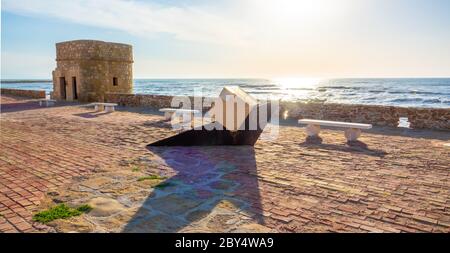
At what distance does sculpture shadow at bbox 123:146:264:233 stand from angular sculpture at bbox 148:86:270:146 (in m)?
0.72

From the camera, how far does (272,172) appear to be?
202 inches

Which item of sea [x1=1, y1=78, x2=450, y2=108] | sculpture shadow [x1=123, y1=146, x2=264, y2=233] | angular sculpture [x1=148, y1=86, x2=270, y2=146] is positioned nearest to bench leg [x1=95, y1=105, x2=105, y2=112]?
angular sculpture [x1=148, y1=86, x2=270, y2=146]

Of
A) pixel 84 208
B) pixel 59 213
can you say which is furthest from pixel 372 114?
pixel 59 213

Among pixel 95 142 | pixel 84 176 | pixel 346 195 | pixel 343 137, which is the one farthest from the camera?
pixel 343 137

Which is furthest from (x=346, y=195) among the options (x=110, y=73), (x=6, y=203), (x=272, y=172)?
(x=110, y=73)

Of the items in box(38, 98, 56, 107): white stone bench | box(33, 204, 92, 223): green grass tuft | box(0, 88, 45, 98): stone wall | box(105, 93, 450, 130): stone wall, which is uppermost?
box(0, 88, 45, 98): stone wall

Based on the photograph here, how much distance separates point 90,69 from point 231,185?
718 inches

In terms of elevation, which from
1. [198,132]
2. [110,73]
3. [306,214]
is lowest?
[306,214]

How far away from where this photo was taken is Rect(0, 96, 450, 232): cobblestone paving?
11.0ft

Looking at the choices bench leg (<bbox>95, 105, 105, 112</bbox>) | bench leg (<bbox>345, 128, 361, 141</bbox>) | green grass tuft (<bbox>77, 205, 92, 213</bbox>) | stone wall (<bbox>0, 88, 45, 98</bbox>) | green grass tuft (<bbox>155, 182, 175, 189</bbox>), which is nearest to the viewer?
green grass tuft (<bbox>77, 205, 92, 213</bbox>)

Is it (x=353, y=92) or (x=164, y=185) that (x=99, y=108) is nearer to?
(x=164, y=185)

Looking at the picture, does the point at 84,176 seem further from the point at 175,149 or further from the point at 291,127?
the point at 291,127

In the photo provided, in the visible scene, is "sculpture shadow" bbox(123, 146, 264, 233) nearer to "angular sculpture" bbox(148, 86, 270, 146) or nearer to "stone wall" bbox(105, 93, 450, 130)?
Result: "angular sculpture" bbox(148, 86, 270, 146)

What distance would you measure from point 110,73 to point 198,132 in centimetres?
1592
